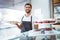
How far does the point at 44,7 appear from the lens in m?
3.04

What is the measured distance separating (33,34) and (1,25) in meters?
0.89

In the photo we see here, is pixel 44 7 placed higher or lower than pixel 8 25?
higher

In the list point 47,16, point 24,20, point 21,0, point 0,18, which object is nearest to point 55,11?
point 47,16

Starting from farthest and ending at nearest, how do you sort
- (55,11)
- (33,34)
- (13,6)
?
(55,11)
(13,6)
(33,34)

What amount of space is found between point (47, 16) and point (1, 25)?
43.2 inches

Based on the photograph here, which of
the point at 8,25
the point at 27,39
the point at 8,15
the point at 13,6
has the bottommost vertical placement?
the point at 27,39

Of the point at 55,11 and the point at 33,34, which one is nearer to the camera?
the point at 33,34

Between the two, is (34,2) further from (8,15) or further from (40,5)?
(8,15)

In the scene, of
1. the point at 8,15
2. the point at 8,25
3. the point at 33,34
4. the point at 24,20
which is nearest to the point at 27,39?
the point at 33,34

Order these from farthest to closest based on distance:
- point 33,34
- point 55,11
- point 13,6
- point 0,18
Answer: point 55,11
point 13,6
point 0,18
point 33,34

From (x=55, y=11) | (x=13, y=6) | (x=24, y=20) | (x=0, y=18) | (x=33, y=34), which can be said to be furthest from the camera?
(x=55, y=11)

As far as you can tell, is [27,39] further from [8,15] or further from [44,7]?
[44,7]

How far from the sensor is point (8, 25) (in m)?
2.51

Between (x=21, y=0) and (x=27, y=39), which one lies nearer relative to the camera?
(x=27, y=39)
